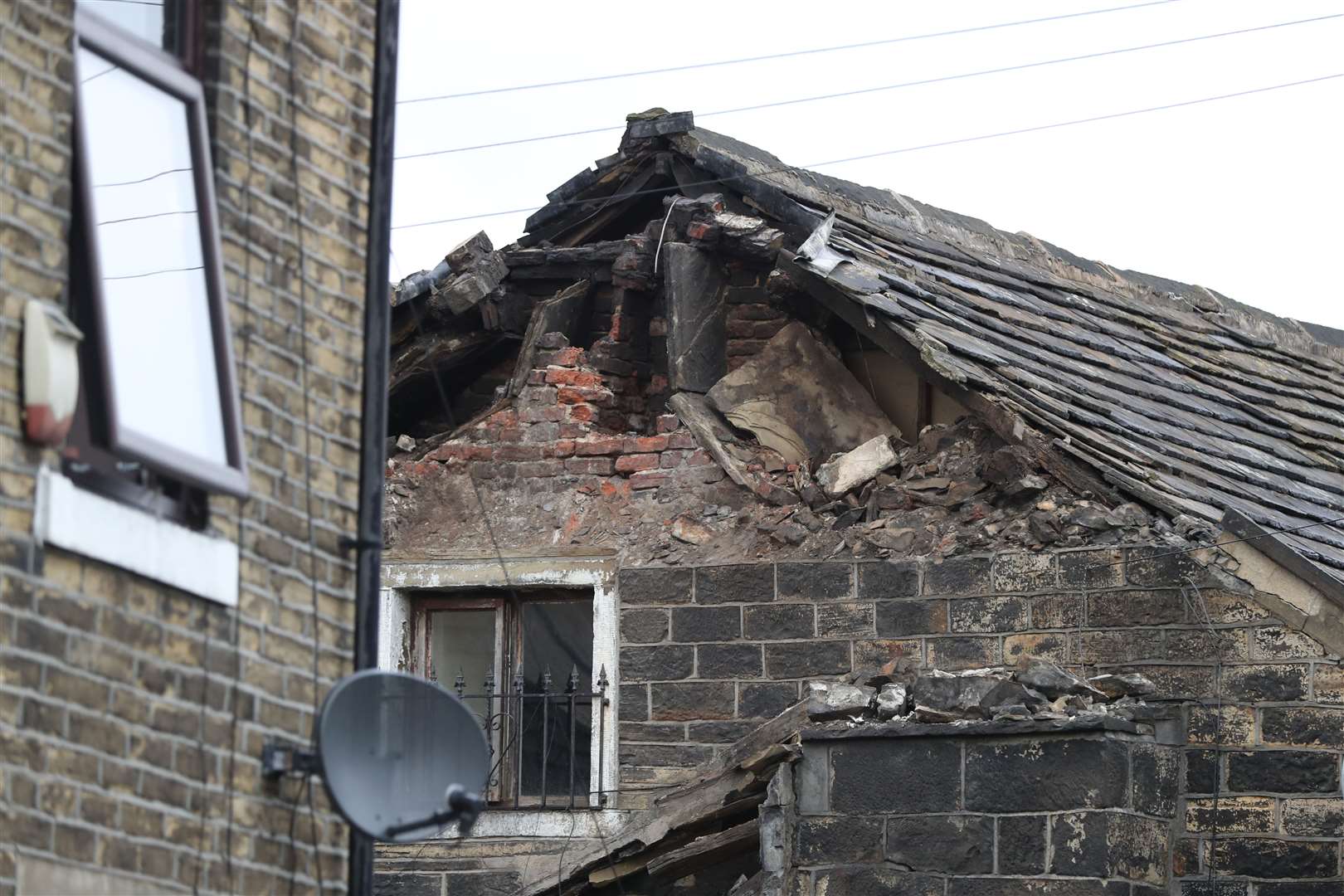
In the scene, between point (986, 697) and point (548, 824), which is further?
point (548, 824)

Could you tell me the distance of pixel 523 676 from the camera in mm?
10547

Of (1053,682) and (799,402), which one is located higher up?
(799,402)

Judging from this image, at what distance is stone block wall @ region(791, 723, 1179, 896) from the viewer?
802cm

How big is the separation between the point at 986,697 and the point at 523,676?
291 centimetres

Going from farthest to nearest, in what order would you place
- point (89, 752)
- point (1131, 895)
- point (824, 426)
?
point (824, 426)
point (1131, 895)
point (89, 752)

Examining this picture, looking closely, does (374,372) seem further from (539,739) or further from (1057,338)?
(1057,338)

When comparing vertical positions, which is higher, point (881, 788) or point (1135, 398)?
point (1135, 398)

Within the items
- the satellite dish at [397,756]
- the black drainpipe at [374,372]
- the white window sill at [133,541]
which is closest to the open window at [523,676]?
the black drainpipe at [374,372]

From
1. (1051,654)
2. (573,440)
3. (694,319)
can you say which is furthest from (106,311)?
(694,319)

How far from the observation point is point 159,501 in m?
5.15

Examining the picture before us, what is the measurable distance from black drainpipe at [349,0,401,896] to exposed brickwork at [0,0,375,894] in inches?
1.4

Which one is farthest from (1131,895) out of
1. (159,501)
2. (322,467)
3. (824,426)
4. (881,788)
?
(159,501)

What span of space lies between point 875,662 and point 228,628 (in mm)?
4795

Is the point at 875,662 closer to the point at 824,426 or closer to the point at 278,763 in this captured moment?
the point at 824,426
